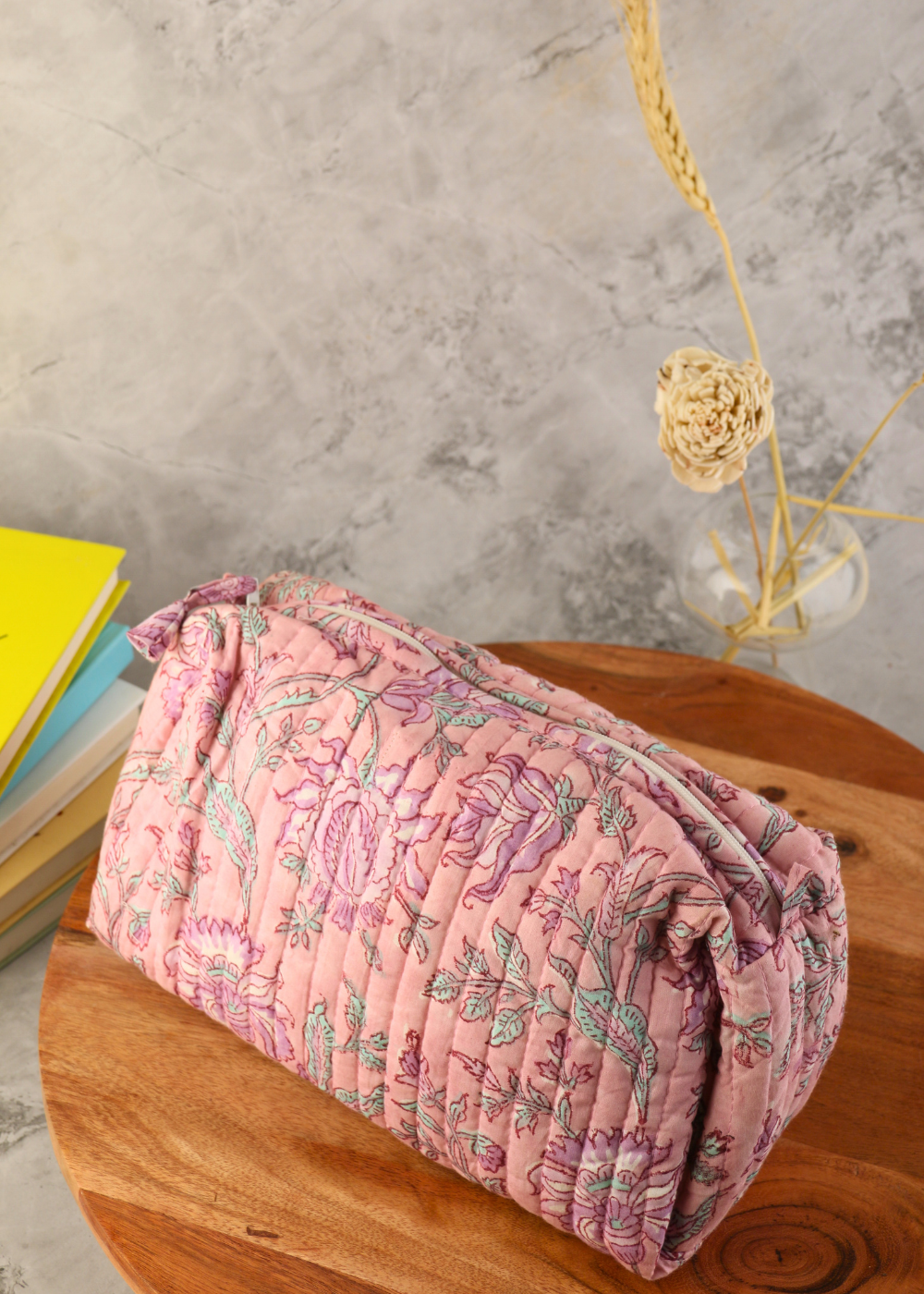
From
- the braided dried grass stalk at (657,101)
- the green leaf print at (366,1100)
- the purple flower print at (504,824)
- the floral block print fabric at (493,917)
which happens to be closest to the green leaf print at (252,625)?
the floral block print fabric at (493,917)

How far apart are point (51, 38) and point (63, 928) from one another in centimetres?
72

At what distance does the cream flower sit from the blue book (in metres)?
0.49

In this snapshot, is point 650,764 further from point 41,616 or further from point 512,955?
point 41,616

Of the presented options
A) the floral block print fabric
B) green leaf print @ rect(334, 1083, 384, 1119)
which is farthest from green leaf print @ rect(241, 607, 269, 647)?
green leaf print @ rect(334, 1083, 384, 1119)

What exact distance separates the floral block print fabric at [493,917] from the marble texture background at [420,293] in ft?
1.18

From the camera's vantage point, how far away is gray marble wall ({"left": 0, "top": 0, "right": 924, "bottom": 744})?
2.78ft

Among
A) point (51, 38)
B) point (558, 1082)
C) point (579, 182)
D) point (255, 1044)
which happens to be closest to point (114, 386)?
point (51, 38)

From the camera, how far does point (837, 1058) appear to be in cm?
69

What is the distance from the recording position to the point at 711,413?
2.26ft

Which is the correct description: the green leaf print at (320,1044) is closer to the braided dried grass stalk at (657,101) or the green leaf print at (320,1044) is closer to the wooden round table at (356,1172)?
the wooden round table at (356,1172)

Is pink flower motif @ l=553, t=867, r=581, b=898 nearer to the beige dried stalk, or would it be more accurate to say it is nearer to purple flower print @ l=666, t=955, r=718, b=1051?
purple flower print @ l=666, t=955, r=718, b=1051

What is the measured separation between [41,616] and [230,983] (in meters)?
0.39

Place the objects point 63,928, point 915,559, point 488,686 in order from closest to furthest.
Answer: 1. point 488,686
2. point 63,928
3. point 915,559

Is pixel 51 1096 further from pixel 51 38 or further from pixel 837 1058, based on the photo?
pixel 51 38
